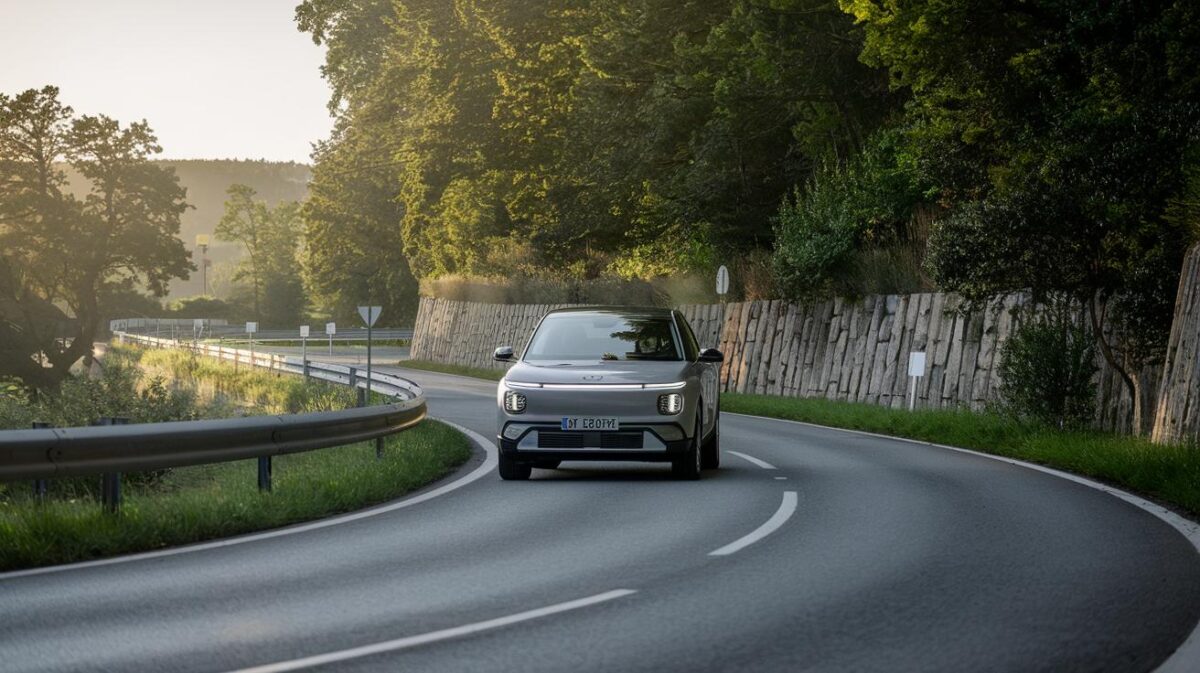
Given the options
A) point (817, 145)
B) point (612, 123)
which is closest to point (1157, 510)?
point (817, 145)

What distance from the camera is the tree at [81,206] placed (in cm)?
9431

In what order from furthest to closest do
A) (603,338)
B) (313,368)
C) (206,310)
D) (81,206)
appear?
(206,310) → (81,206) → (313,368) → (603,338)

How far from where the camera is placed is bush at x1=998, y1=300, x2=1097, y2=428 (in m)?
20.1

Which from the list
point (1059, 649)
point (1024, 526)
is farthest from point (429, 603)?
point (1024, 526)

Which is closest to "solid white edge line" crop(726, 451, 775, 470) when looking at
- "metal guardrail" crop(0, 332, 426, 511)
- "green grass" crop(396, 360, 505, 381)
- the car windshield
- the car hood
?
the car windshield

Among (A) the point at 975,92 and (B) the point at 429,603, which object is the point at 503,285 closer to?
(A) the point at 975,92

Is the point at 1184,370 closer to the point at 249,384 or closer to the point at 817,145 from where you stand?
the point at 817,145

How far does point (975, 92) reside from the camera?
82.2 ft

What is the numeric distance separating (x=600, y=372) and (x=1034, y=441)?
7118 mm

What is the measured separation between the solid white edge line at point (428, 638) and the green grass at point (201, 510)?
12.4 feet

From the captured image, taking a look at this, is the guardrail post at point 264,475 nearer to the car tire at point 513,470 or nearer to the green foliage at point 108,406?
the car tire at point 513,470

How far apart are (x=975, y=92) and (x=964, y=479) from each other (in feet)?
38.2

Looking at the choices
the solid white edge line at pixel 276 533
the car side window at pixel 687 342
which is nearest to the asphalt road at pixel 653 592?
the solid white edge line at pixel 276 533

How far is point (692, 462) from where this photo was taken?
1466 centimetres
